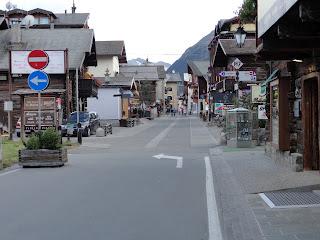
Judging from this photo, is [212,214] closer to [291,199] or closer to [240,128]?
[291,199]

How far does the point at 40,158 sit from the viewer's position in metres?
16.4

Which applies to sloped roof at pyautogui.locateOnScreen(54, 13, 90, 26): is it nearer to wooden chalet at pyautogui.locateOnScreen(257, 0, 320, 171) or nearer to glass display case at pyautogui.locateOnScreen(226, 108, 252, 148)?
glass display case at pyautogui.locateOnScreen(226, 108, 252, 148)

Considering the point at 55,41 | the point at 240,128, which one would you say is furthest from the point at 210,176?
the point at 55,41

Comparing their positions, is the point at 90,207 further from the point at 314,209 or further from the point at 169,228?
the point at 314,209

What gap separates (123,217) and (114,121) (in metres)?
49.6

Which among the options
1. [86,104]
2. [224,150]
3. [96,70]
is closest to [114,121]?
[86,104]

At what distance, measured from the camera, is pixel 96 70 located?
75188 mm

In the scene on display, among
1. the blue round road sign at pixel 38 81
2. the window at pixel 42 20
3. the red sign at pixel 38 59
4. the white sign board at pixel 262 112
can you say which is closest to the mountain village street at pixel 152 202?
the blue round road sign at pixel 38 81

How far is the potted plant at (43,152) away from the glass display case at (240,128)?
9595mm

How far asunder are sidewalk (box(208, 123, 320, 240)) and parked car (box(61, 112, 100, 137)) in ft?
63.1

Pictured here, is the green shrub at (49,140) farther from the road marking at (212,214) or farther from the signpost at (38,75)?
the road marking at (212,214)

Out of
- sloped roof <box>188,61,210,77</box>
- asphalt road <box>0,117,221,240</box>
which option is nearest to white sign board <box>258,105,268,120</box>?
asphalt road <box>0,117,221,240</box>

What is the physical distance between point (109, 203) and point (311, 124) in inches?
242

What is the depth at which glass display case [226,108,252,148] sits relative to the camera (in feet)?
79.2
